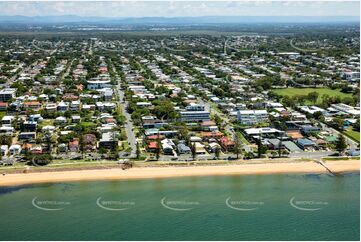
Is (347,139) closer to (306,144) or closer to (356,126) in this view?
(356,126)

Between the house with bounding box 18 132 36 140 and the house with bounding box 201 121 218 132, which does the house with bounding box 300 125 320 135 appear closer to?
the house with bounding box 201 121 218 132

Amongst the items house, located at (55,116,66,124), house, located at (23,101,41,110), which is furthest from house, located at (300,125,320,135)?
house, located at (23,101,41,110)

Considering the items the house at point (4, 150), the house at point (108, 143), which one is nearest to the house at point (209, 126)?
the house at point (108, 143)

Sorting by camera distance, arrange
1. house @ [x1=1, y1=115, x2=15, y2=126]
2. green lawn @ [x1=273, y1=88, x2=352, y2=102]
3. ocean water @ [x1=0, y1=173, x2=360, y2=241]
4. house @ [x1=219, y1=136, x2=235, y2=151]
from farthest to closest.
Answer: green lawn @ [x1=273, y1=88, x2=352, y2=102], house @ [x1=1, y1=115, x2=15, y2=126], house @ [x1=219, y1=136, x2=235, y2=151], ocean water @ [x1=0, y1=173, x2=360, y2=241]

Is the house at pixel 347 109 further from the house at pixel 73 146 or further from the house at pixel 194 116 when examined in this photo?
the house at pixel 73 146

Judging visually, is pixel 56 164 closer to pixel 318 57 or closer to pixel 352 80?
pixel 352 80

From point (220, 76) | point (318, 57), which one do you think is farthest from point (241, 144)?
point (318, 57)
